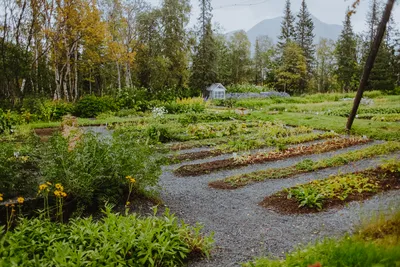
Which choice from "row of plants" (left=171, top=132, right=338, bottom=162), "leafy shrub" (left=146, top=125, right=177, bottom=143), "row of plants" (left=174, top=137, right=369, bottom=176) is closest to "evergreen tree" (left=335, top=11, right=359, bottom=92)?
"row of plants" (left=171, top=132, right=338, bottom=162)

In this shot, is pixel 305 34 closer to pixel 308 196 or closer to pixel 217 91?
pixel 217 91

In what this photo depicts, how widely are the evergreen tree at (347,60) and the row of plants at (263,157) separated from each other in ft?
93.7

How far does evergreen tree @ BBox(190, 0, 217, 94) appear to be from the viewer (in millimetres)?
29969

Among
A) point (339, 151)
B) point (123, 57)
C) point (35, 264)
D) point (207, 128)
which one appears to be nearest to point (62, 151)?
point (35, 264)

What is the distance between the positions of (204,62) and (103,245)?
1113 inches

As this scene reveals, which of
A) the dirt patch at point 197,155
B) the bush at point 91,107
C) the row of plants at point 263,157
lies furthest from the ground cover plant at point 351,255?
the bush at point 91,107

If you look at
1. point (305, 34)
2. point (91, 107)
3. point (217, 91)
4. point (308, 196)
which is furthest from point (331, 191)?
point (305, 34)

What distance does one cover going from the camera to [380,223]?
10.3 ft

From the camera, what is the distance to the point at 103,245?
275 centimetres

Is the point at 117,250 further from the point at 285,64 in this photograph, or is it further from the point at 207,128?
the point at 285,64

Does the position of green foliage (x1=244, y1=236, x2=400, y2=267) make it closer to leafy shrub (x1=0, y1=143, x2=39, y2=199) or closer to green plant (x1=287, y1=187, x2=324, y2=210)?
green plant (x1=287, y1=187, x2=324, y2=210)

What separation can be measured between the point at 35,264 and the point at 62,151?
1823mm

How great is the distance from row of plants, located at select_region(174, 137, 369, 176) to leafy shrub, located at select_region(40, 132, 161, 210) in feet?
6.39

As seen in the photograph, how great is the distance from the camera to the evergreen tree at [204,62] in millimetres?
29969
